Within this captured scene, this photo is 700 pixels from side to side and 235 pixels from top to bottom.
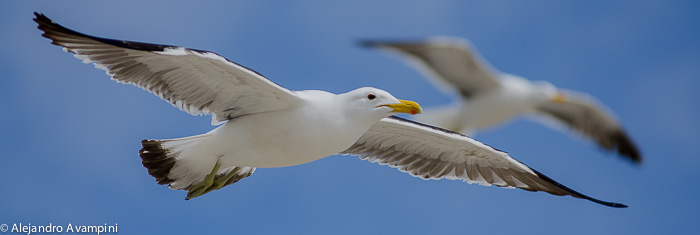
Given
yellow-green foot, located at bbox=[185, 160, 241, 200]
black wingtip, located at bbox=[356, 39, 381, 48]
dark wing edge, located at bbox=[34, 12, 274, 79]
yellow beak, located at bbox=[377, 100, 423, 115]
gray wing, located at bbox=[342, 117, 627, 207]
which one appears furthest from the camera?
black wingtip, located at bbox=[356, 39, 381, 48]

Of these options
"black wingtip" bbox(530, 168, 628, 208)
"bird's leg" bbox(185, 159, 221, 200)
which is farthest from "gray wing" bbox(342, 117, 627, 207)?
"bird's leg" bbox(185, 159, 221, 200)

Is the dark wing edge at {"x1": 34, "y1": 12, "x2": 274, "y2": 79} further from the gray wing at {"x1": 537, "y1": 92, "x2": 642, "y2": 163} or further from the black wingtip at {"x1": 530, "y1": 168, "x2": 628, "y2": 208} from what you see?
the gray wing at {"x1": 537, "y1": 92, "x2": 642, "y2": 163}

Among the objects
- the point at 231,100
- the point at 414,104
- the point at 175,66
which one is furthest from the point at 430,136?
the point at 175,66

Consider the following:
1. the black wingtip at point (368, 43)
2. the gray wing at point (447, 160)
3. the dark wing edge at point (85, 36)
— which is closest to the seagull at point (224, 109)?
the dark wing edge at point (85, 36)

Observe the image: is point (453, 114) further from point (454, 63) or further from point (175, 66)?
point (175, 66)

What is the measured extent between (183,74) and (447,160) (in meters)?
3.02

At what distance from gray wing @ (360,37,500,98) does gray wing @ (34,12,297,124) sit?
325 inches

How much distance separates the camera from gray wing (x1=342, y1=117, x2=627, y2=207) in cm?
812

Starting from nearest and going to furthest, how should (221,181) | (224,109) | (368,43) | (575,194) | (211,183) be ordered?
(224,109) < (211,183) < (221,181) < (575,194) < (368,43)

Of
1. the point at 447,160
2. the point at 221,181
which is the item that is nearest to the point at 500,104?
the point at 447,160

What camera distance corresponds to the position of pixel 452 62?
1616cm

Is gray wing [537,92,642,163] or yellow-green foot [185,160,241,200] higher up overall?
gray wing [537,92,642,163]

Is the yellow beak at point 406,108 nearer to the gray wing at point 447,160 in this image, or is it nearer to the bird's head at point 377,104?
the bird's head at point 377,104

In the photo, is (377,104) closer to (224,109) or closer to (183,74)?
(224,109)
